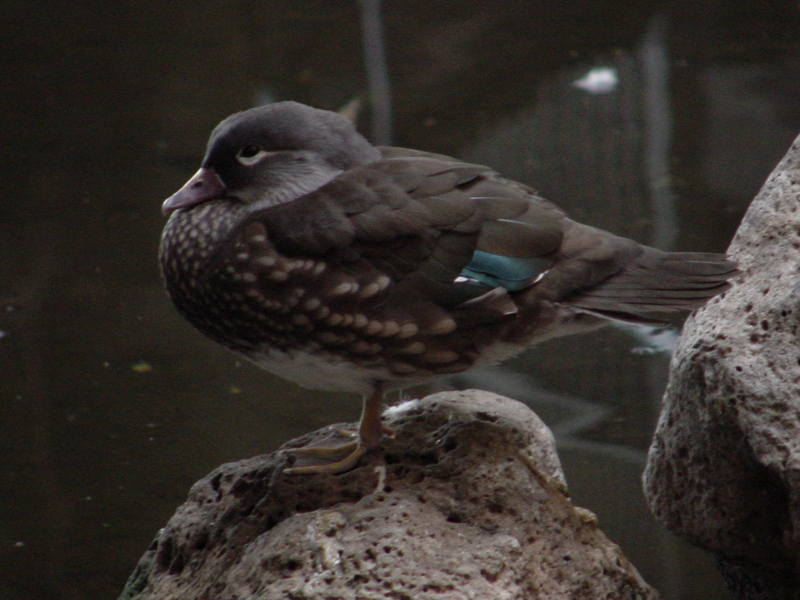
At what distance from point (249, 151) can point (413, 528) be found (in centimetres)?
67

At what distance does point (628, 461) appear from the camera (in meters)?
2.56

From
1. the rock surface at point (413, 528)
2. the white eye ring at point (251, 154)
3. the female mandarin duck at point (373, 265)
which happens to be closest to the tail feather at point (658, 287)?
the female mandarin duck at point (373, 265)

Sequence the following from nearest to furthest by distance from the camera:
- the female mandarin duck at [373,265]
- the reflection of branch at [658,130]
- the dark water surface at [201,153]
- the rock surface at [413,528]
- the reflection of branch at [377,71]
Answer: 1. the rock surface at [413,528]
2. the female mandarin duck at [373,265]
3. the dark water surface at [201,153]
4. the reflection of branch at [658,130]
5. the reflection of branch at [377,71]

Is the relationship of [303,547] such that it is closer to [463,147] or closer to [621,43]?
[463,147]

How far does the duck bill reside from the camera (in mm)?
1742

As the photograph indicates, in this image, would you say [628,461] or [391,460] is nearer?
[391,460]

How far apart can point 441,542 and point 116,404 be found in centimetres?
158

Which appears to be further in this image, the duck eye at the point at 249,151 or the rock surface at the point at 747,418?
the duck eye at the point at 249,151

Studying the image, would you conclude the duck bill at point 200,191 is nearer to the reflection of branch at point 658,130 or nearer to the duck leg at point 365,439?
the duck leg at point 365,439

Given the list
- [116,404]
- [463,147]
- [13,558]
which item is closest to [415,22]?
[463,147]

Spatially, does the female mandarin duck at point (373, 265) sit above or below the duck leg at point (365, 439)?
above

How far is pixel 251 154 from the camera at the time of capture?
1731mm

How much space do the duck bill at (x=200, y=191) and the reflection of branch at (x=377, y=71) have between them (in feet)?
7.07

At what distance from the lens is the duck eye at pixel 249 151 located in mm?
1726
